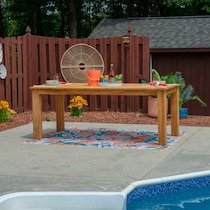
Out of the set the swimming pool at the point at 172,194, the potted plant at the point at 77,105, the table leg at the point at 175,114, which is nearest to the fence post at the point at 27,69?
the potted plant at the point at 77,105

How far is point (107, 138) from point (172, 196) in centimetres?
369

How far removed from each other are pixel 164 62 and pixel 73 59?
3.15m

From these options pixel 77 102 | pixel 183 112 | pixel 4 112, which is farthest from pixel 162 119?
pixel 4 112

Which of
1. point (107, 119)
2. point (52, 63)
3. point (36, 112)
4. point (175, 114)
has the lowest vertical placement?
point (107, 119)

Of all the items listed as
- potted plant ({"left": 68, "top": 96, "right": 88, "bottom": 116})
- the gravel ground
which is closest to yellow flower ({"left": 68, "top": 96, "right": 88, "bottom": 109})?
potted plant ({"left": 68, "top": 96, "right": 88, "bottom": 116})

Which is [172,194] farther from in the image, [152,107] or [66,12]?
[66,12]

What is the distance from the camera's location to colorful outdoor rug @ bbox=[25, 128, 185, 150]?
8586mm

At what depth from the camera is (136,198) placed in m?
5.50

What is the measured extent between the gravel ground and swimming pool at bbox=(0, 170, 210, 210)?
537 centimetres

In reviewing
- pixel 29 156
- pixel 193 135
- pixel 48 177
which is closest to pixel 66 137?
pixel 29 156

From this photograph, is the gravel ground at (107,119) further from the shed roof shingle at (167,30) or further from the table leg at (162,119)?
the shed roof shingle at (167,30)

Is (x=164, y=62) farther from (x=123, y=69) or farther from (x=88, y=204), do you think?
(x=88, y=204)

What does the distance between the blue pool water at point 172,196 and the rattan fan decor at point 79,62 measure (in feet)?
24.1

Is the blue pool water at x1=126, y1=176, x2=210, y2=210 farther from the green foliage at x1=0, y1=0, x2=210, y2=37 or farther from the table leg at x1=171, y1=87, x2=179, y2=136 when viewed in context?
the green foliage at x1=0, y1=0, x2=210, y2=37
